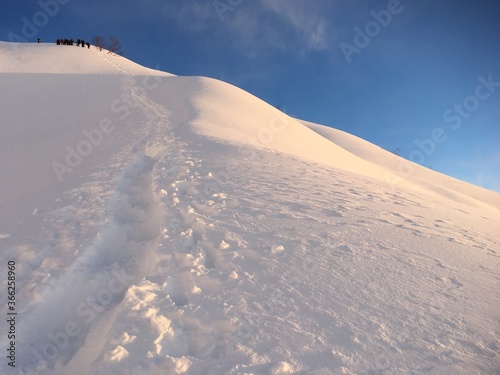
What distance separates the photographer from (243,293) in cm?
298

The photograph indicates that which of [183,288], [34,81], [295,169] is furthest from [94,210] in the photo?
[34,81]

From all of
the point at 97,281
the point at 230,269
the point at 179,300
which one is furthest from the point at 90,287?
the point at 230,269

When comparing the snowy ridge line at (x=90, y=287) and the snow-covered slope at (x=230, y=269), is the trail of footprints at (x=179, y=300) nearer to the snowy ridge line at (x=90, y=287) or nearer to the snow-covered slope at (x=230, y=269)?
the snow-covered slope at (x=230, y=269)

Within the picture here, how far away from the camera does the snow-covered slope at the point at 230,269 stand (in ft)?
7.85

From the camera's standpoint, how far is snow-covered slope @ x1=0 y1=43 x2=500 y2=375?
7.85ft

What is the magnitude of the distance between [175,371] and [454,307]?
8.59 feet

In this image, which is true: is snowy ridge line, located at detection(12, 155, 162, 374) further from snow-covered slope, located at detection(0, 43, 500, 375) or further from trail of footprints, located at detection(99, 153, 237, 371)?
trail of footprints, located at detection(99, 153, 237, 371)

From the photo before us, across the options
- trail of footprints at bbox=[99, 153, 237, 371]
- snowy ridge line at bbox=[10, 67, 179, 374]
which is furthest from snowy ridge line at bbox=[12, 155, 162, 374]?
trail of footprints at bbox=[99, 153, 237, 371]

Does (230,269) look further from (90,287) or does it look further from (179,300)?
(90,287)

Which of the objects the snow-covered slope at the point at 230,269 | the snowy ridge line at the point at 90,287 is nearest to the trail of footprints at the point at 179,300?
the snow-covered slope at the point at 230,269

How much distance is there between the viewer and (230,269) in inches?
132

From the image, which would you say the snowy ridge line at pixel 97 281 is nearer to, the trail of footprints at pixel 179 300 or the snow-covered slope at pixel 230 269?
the snow-covered slope at pixel 230 269

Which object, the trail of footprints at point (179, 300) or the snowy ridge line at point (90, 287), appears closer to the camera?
the trail of footprints at point (179, 300)

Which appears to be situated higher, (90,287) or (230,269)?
(230,269)
